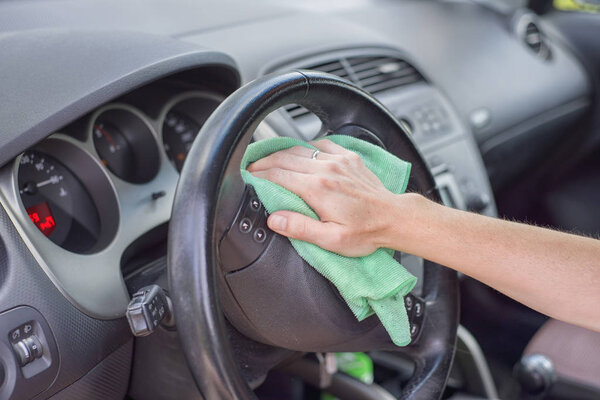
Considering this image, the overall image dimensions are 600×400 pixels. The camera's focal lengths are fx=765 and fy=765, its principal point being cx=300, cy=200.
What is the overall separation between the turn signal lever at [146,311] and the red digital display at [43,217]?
23 cm

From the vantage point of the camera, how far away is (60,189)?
3.45 ft

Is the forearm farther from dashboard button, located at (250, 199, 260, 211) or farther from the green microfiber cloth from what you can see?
dashboard button, located at (250, 199, 260, 211)

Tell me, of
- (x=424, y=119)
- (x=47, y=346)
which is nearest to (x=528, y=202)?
(x=424, y=119)

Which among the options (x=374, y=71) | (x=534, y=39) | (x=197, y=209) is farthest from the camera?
(x=534, y=39)

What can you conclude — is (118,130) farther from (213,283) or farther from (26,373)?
(213,283)

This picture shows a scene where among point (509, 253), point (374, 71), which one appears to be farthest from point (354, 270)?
point (374, 71)

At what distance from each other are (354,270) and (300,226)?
0.28ft

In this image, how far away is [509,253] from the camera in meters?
0.86

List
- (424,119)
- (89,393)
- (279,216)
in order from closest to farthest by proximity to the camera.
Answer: (279,216) < (89,393) < (424,119)

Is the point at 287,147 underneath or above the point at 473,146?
above

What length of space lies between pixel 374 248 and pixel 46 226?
17.5 inches

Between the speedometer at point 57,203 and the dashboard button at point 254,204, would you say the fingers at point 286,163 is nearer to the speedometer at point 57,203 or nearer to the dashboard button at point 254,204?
the dashboard button at point 254,204

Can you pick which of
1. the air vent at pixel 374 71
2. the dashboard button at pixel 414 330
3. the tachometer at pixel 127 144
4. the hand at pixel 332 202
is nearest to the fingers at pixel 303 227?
the hand at pixel 332 202

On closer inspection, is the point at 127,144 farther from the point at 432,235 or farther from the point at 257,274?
the point at 432,235
